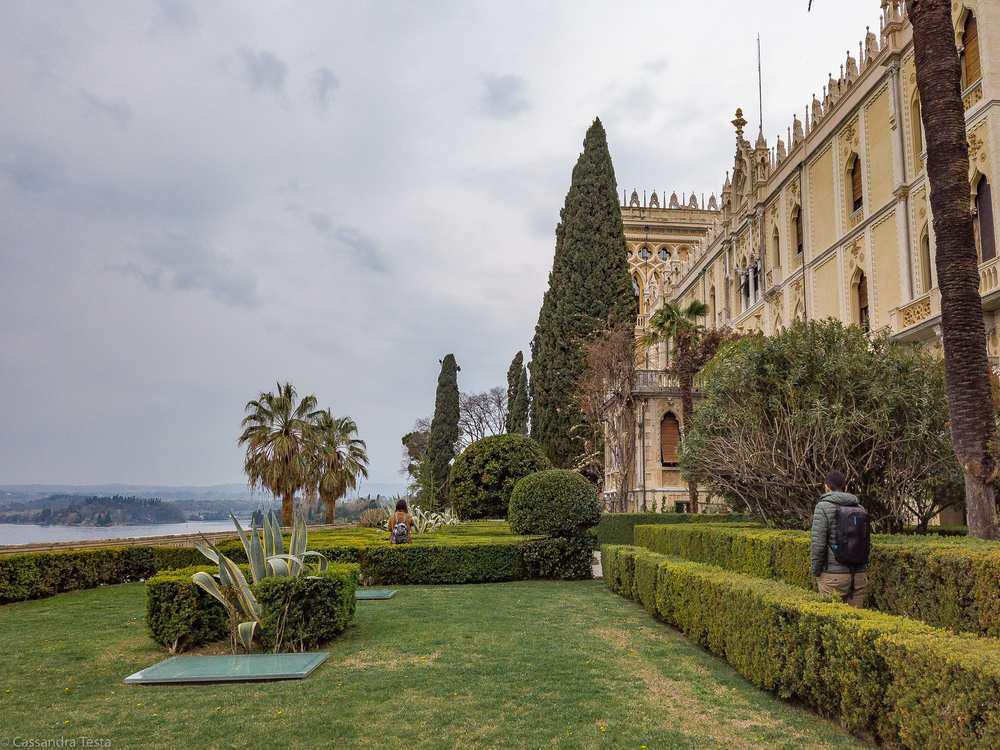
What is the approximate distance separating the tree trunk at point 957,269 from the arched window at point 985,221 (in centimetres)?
1010

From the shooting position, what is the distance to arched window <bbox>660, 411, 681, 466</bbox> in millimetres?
33219

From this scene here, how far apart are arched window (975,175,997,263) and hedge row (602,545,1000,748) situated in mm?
13584

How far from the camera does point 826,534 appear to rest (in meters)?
6.69

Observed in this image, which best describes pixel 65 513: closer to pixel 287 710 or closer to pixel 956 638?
pixel 287 710

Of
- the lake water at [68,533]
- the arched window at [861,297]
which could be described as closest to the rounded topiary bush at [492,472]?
the lake water at [68,533]

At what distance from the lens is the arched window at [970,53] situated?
17.9 m

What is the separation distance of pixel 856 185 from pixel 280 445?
2405 centimetres

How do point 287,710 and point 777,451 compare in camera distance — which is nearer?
point 287,710

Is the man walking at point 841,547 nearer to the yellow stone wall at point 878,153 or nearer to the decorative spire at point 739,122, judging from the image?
the yellow stone wall at point 878,153

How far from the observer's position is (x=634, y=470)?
109ft

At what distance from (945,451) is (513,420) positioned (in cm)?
4104

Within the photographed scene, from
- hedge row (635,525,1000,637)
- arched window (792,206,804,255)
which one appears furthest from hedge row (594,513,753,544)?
hedge row (635,525,1000,637)

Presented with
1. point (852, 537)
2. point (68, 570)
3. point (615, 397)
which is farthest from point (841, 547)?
point (615, 397)

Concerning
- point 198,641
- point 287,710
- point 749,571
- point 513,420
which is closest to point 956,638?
point 287,710
